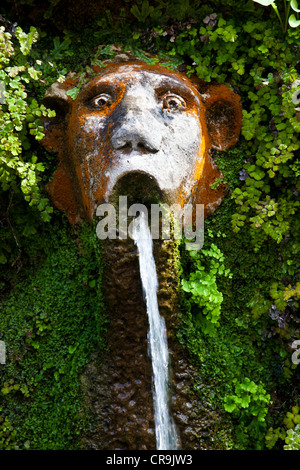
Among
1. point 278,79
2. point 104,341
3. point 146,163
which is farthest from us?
point 278,79

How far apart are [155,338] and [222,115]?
5.56ft

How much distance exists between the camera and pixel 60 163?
3.60 metres

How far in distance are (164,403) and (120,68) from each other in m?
2.25

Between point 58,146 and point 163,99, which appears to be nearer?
point 163,99

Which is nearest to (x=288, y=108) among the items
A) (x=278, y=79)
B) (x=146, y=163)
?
(x=278, y=79)

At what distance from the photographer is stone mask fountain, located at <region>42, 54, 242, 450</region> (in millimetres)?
3061

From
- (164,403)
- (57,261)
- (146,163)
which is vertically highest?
(146,163)

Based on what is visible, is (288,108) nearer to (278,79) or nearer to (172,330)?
(278,79)

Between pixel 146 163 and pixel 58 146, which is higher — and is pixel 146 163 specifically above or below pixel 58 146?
below

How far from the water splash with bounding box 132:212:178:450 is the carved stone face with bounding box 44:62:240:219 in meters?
0.28

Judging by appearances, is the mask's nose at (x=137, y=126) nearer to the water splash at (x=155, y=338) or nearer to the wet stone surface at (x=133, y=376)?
the water splash at (x=155, y=338)

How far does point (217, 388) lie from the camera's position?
3301 mm

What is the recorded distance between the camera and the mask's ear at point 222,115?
11.8 feet

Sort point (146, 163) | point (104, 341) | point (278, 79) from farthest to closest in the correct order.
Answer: point (278, 79) < point (104, 341) < point (146, 163)
